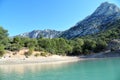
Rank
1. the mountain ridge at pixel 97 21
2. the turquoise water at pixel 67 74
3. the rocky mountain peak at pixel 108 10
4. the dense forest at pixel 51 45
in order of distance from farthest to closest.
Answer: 1. the rocky mountain peak at pixel 108 10
2. the mountain ridge at pixel 97 21
3. the dense forest at pixel 51 45
4. the turquoise water at pixel 67 74

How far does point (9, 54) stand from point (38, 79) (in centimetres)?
3599

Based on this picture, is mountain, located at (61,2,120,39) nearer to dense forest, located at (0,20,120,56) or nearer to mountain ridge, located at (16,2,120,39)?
mountain ridge, located at (16,2,120,39)

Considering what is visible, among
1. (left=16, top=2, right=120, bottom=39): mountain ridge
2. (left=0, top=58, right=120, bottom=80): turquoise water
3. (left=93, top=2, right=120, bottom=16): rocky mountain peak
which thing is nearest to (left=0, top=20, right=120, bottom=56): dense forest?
(left=0, top=58, right=120, bottom=80): turquoise water

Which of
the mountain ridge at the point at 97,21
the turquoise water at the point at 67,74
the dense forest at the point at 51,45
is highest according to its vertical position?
the mountain ridge at the point at 97,21

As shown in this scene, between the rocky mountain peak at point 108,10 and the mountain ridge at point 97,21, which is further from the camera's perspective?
the rocky mountain peak at point 108,10

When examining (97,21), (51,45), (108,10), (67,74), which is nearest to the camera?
(67,74)

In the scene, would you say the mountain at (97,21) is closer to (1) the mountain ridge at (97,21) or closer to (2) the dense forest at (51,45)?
(1) the mountain ridge at (97,21)

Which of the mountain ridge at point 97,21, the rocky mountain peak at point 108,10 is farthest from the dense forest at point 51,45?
the rocky mountain peak at point 108,10

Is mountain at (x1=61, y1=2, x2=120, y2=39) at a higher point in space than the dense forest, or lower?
higher

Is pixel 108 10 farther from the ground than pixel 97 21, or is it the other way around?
pixel 108 10

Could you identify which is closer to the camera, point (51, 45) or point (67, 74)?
point (67, 74)

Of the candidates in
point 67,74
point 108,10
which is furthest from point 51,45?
point 108,10

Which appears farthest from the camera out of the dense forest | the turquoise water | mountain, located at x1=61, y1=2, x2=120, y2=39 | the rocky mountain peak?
the rocky mountain peak

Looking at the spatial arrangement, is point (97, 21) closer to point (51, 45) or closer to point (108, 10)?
point (108, 10)
